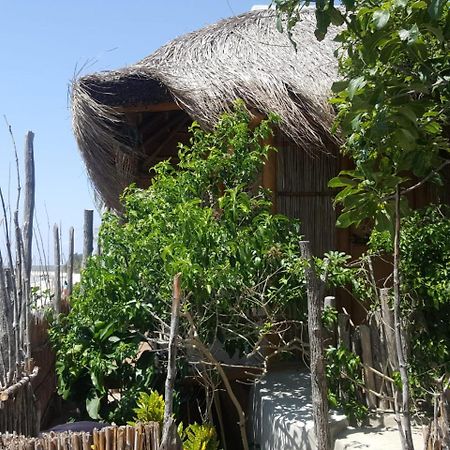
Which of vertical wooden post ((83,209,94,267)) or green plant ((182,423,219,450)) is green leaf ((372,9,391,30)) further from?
vertical wooden post ((83,209,94,267))

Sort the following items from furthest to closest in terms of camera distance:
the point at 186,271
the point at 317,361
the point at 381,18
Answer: the point at 186,271
the point at 317,361
the point at 381,18

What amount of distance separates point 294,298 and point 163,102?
7.24 ft

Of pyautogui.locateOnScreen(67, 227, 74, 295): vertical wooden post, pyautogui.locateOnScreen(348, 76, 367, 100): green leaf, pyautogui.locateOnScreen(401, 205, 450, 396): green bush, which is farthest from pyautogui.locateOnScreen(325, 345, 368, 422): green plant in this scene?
pyautogui.locateOnScreen(67, 227, 74, 295): vertical wooden post

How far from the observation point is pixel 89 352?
4867 millimetres

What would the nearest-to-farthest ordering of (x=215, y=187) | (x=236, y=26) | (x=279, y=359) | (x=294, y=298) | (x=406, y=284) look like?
(x=406, y=284)
(x=294, y=298)
(x=215, y=187)
(x=279, y=359)
(x=236, y=26)

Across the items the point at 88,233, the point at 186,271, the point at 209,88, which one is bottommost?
the point at 186,271

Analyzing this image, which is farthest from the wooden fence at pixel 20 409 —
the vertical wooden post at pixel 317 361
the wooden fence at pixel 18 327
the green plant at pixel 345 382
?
the green plant at pixel 345 382

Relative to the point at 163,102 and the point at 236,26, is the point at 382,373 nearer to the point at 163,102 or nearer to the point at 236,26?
the point at 163,102

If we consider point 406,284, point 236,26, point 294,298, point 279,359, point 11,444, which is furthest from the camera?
point 236,26

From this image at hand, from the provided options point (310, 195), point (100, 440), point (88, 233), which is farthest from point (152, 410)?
point (88, 233)

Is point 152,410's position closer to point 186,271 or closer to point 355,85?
point 186,271

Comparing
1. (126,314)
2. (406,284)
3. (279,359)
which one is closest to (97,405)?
(126,314)

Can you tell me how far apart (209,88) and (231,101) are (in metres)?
0.26

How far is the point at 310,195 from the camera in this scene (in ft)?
20.6
